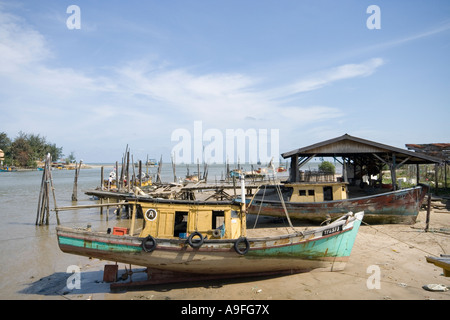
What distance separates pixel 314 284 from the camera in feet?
31.0

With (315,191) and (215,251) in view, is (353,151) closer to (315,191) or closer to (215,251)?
(315,191)

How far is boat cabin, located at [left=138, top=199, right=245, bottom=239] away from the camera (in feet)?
33.1

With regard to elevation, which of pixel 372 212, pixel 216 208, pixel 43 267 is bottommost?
pixel 43 267

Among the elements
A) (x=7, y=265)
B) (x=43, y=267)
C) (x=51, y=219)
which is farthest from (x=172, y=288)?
(x=51, y=219)

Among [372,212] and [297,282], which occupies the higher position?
[372,212]

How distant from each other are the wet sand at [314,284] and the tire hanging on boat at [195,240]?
1.47 m

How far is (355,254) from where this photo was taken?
470 inches

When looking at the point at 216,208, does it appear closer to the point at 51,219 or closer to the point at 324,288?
the point at 324,288

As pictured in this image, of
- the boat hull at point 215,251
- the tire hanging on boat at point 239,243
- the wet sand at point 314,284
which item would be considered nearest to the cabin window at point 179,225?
the boat hull at point 215,251
